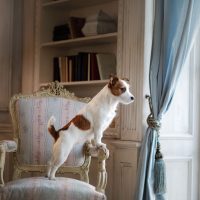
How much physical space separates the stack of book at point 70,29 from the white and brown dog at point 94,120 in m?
1.18

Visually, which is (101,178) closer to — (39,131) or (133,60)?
(39,131)

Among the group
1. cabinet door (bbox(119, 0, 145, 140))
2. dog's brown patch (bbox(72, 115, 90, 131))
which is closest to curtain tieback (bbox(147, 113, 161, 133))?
cabinet door (bbox(119, 0, 145, 140))

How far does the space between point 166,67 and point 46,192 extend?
3.62 ft

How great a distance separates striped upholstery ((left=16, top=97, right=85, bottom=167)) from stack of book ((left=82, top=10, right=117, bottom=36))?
Answer: 687mm

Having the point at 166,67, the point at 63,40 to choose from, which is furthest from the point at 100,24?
the point at 166,67

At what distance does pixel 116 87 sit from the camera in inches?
99.1

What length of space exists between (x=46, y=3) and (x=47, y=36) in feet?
0.94

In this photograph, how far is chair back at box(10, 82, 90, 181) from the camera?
2.97 metres

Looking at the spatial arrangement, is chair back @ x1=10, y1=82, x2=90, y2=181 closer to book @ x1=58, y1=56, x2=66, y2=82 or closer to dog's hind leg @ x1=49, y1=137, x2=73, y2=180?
dog's hind leg @ x1=49, y1=137, x2=73, y2=180

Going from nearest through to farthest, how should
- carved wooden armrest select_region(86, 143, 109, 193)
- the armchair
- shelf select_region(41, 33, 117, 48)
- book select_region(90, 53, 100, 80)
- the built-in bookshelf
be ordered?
carved wooden armrest select_region(86, 143, 109, 193)
the armchair
shelf select_region(41, 33, 117, 48)
book select_region(90, 53, 100, 80)
the built-in bookshelf

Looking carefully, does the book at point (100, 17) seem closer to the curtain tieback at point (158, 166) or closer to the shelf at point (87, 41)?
the shelf at point (87, 41)

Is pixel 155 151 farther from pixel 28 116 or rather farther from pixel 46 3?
pixel 46 3

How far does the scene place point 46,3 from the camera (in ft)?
12.4

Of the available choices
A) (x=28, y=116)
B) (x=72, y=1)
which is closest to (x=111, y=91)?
(x=28, y=116)
